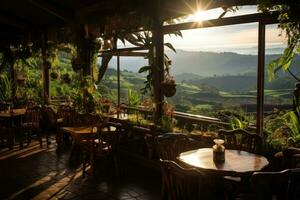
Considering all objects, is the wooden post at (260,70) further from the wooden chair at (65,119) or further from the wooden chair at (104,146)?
the wooden chair at (65,119)

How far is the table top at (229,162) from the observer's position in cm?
340

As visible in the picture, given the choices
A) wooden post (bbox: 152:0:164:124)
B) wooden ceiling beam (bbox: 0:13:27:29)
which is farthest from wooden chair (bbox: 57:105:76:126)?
wooden ceiling beam (bbox: 0:13:27:29)

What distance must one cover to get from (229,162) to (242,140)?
1047 millimetres

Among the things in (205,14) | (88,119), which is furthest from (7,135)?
(205,14)

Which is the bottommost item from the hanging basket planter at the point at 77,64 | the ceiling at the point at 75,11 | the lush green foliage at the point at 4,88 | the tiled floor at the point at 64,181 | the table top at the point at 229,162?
the tiled floor at the point at 64,181

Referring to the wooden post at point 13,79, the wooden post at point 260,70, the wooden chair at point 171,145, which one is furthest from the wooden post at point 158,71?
the wooden post at point 13,79

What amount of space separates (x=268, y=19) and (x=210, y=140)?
6.25 feet

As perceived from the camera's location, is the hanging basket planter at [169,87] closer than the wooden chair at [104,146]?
No

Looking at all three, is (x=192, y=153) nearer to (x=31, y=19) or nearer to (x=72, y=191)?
(x=72, y=191)

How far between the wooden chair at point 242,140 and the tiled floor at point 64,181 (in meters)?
1.26

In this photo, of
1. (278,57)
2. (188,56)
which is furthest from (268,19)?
(188,56)

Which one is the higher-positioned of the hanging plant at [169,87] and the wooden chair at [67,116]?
the hanging plant at [169,87]

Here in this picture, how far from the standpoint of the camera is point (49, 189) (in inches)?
199

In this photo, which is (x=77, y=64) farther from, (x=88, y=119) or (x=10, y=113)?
(x=10, y=113)
